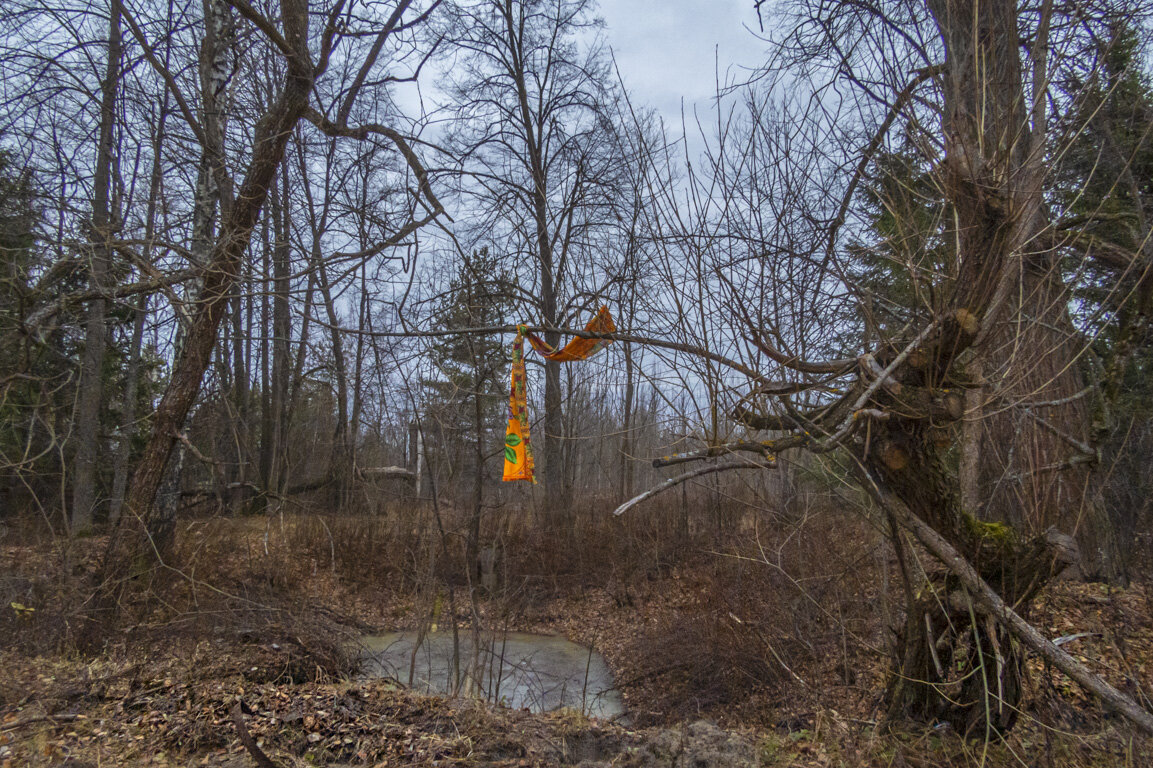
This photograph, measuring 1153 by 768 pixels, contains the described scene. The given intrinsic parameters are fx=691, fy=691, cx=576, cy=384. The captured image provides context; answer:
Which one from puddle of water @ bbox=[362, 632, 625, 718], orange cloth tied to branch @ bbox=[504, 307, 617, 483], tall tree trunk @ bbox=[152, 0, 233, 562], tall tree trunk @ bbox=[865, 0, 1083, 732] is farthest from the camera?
tall tree trunk @ bbox=[152, 0, 233, 562]

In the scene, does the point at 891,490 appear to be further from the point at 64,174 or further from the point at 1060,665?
the point at 64,174

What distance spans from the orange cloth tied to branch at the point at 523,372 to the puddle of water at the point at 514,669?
175 centimetres

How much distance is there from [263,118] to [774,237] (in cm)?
459

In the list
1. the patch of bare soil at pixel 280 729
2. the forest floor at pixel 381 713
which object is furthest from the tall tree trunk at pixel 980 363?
the patch of bare soil at pixel 280 729

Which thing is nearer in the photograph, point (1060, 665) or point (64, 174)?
point (1060, 665)

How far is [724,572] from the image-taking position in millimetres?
8742

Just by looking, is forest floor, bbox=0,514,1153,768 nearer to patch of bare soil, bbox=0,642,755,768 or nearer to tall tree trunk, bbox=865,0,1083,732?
patch of bare soil, bbox=0,642,755,768

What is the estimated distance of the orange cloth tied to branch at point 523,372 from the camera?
4594 mm

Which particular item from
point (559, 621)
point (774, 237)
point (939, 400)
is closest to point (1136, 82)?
point (774, 237)

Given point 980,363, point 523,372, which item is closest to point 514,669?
point 523,372

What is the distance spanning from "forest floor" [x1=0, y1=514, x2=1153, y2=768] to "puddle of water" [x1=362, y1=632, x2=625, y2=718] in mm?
601

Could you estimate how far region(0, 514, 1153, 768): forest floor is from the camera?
3.82m

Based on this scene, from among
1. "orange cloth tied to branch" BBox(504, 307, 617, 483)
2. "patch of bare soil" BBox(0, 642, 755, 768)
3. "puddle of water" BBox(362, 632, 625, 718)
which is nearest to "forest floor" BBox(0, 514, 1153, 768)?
"patch of bare soil" BBox(0, 642, 755, 768)

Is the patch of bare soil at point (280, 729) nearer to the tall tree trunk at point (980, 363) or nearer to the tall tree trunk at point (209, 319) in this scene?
the tall tree trunk at point (980, 363)
